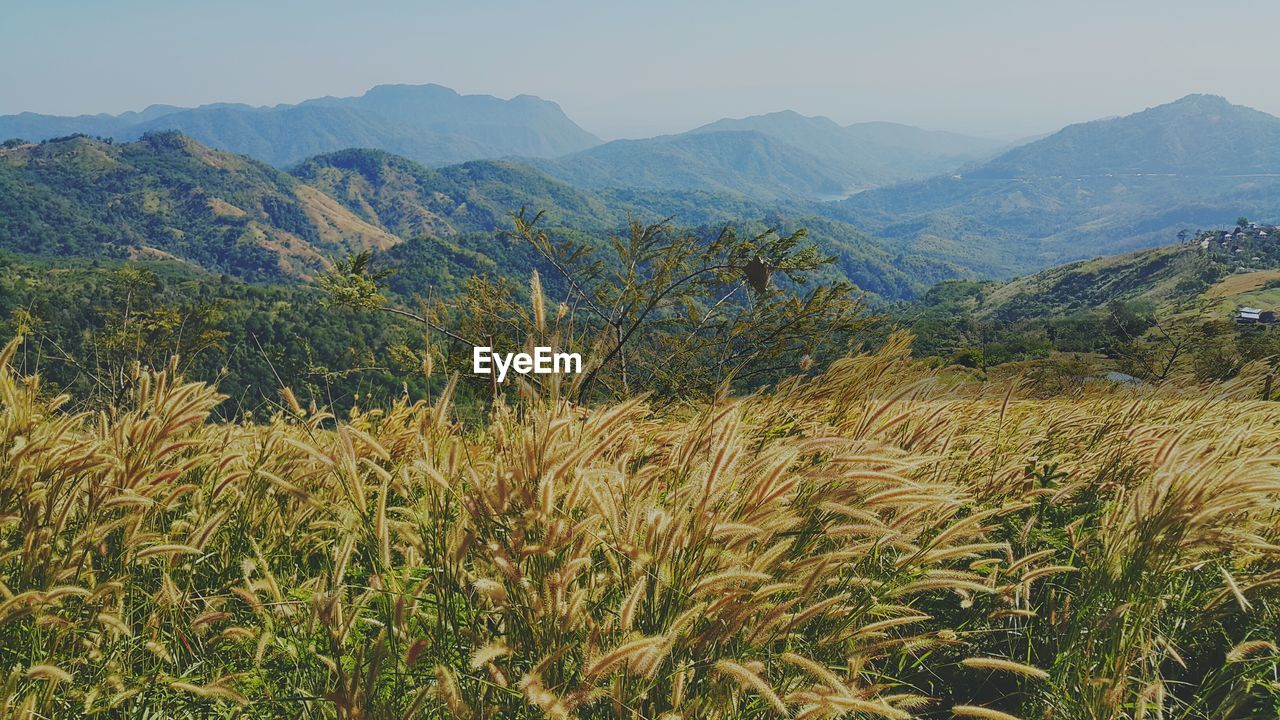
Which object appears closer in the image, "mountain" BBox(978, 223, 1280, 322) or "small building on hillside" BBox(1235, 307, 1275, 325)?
"small building on hillside" BBox(1235, 307, 1275, 325)

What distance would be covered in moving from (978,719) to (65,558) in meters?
2.39

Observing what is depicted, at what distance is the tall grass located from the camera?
1377mm

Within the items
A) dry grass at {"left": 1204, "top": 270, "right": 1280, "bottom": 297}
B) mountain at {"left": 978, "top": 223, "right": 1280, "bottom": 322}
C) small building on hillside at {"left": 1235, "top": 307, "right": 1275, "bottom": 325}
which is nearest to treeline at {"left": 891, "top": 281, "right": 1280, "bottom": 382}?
small building on hillside at {"left": 1235, "top": 307, "right": 1275, "bottom": 325}

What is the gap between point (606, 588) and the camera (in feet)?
5.08

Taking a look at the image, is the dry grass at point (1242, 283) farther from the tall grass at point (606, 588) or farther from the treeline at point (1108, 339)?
the tall grass at point (606, 588)

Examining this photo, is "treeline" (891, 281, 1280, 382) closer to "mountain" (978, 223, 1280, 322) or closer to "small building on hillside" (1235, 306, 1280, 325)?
"small building on hillside" (1235, 306, 1280, 325)

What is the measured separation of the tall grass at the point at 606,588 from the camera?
4.52 feet

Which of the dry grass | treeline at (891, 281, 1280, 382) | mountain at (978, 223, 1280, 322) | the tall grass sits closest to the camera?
the tall grass

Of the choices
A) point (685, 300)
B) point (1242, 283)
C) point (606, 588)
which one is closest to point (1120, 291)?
point (1242, 283)

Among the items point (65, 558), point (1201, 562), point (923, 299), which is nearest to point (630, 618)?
point (65, 558)

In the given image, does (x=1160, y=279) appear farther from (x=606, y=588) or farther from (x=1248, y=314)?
(x=606, y=588)

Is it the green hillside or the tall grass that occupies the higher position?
the tall grass

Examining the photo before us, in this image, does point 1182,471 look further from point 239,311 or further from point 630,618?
point 239,311

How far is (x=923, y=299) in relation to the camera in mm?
183250
